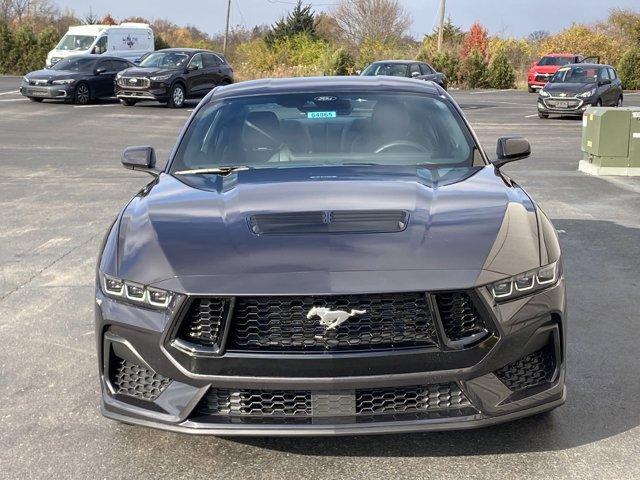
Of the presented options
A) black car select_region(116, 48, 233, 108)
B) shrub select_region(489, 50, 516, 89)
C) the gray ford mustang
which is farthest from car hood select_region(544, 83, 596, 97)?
shrub select_region(489, 50, 516, 89)

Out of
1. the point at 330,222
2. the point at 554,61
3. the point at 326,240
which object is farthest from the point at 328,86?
the point at 554,61

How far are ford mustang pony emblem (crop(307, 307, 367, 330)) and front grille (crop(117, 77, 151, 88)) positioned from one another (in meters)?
23.3

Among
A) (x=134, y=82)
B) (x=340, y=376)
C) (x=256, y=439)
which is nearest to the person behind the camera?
(x=340, y=376)

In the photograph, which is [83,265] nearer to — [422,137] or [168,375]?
[422,137]

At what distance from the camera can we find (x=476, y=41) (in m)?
53.1

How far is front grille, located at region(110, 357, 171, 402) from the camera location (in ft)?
11.3

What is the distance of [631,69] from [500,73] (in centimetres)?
651

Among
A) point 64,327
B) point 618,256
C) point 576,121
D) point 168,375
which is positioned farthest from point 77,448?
point 576,121

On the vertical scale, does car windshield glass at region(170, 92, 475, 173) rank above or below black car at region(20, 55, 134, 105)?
above

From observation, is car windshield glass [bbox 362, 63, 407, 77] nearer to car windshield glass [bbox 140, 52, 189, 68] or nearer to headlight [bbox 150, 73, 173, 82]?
car windshield glass [bbox 140, 52, 189, 68]

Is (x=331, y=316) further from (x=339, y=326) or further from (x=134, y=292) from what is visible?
(x=134, y=292)

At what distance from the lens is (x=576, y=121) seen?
24.2 metres

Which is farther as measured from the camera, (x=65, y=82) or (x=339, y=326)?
(x=65, y=82)

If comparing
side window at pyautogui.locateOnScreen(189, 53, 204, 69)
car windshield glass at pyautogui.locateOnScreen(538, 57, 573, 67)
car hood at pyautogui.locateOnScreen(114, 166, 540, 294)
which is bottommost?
car hood at pyautogui.locateOnScreen(114, 166, 540, 294)
